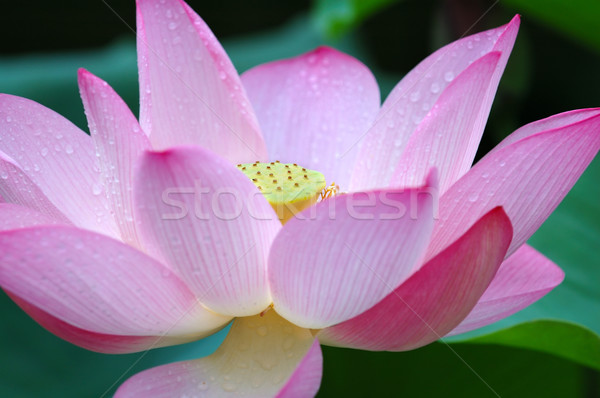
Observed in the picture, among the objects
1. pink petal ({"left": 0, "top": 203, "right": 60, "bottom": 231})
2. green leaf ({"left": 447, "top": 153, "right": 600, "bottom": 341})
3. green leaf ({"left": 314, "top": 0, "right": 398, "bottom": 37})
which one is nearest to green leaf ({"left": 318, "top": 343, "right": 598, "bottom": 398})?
green leaf ({"left": 447, "top": 153, "right": 600, "bottom": 341})

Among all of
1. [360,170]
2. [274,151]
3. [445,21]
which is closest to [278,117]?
[274,151]

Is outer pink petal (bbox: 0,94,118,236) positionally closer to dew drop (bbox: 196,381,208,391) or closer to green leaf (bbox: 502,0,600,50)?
dew drop (bbox: 196,381,208,391)

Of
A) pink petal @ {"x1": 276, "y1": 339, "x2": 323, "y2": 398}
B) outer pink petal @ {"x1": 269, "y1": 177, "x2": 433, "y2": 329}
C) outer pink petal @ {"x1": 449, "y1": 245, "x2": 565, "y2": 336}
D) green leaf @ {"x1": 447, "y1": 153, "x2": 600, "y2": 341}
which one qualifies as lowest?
green leaf @ {"x1": 447, "y1": 153, "x2": 600, "y2": 341}

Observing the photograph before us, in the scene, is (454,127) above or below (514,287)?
above

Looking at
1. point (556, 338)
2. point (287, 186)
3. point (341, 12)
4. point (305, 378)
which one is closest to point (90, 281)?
point (305, 378)

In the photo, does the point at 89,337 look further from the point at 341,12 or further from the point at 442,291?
the point at 341,12

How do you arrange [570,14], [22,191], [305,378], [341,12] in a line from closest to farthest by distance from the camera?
1. [305,378]
2. [22,191]
3. [570,14]
4. [341,12]
